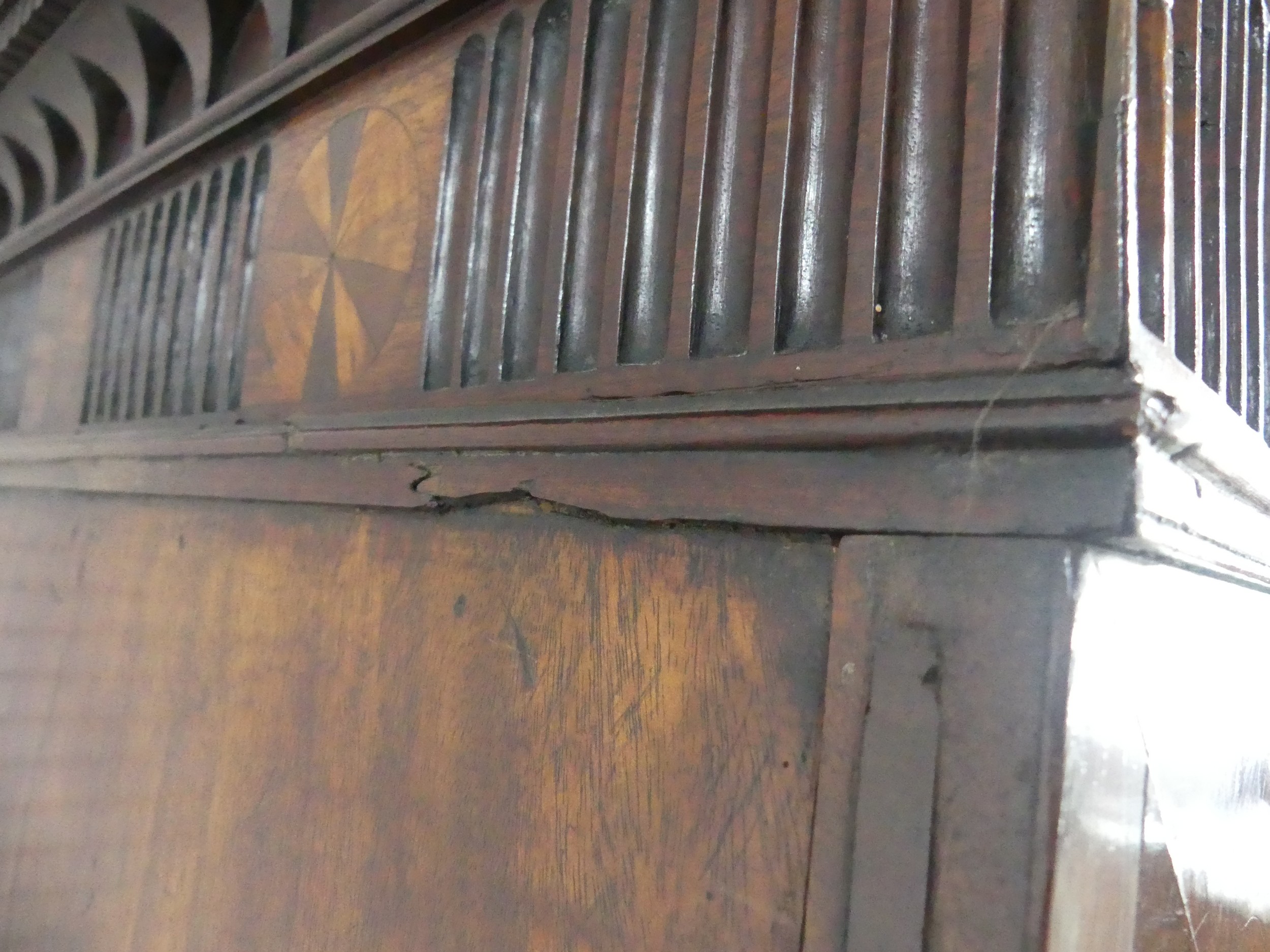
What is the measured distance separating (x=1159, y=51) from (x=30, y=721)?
3.86 feet

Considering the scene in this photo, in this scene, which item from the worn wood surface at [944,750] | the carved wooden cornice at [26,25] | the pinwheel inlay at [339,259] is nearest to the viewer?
the worn wood surface at [944,750]

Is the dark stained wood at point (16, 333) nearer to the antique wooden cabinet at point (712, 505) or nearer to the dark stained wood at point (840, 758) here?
the antique wooden cabinet at point (712, 505)

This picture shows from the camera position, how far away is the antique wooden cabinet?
38 centimetres

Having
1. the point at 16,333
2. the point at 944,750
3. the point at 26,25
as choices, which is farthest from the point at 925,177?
the point at 16,333

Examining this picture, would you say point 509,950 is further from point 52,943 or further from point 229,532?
point 52,943

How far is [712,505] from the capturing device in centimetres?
48

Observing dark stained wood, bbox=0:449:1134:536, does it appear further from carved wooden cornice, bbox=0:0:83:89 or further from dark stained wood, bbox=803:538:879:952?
carved wooden cornice, bbox=0:0:83:89

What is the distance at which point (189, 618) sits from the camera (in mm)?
852

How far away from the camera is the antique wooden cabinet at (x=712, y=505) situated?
383 mm

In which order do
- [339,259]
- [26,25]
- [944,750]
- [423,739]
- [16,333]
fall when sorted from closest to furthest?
[944,750] < [423,739] < [339,259] < [26,25] < [16,333]

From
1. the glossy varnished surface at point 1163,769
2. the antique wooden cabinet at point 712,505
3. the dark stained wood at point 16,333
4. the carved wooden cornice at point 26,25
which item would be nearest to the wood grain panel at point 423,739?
the antique wooden cabinet at point 712,505

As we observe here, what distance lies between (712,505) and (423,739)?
265 mm

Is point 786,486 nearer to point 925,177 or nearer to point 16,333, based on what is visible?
point 925,177

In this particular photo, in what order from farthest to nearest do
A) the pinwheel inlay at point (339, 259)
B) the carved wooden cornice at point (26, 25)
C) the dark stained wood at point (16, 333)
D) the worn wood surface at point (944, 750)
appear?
1. the dark stained wood at point (16, 333)
2. the carved wooden cornice at point (26, 25)
3. the pinwheel inlay at point (339, 259)
4. the worn wood surface at point (944, 750)
